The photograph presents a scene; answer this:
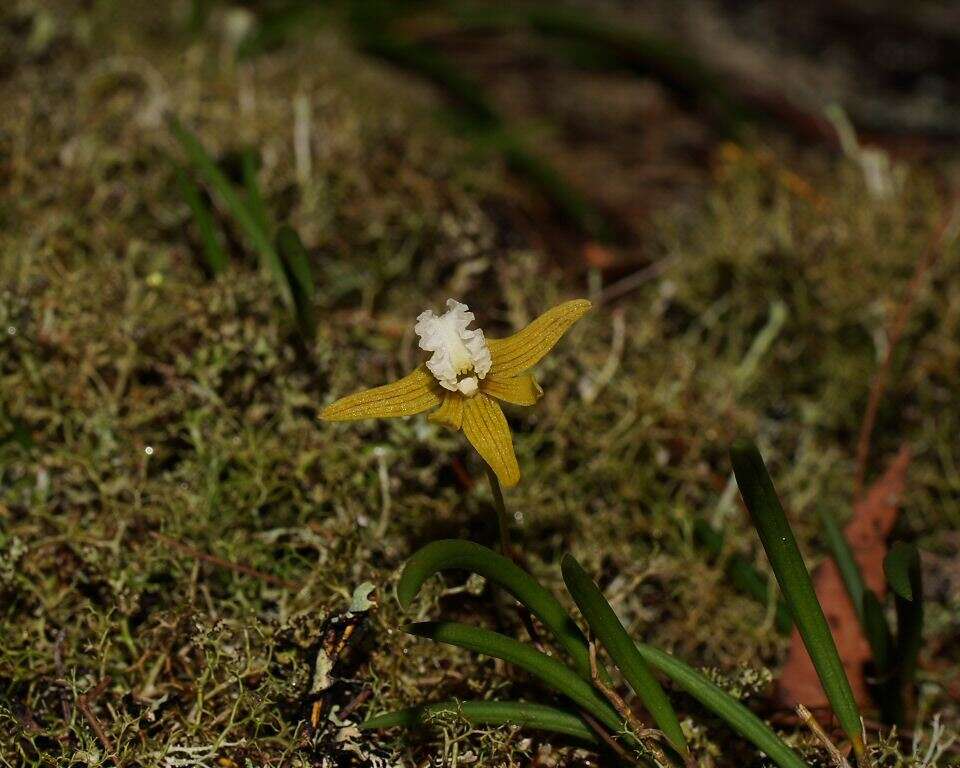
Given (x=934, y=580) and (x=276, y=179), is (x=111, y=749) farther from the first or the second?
(x=934, y=580)

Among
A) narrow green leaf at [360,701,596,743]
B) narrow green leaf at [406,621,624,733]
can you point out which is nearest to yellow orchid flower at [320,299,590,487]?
narrow green leaf at [406,621,624,733]

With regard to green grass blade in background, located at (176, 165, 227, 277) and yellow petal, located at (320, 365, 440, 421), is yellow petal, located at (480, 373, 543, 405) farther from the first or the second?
green grass blade in background, located at (176, 165, 227, 277)

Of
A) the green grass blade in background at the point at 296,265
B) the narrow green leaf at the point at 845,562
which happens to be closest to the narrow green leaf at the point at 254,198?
the green grass blade in background at the point at 296,265

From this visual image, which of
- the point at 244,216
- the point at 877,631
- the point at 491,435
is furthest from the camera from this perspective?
the point at 244,216


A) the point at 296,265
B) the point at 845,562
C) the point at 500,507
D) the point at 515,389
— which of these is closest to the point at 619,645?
the point at 500,507

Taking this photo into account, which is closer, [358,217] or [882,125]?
[358,217]

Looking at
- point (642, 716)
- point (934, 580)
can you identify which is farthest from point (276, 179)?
point (934, 580)

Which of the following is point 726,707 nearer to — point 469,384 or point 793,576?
point 793,576
